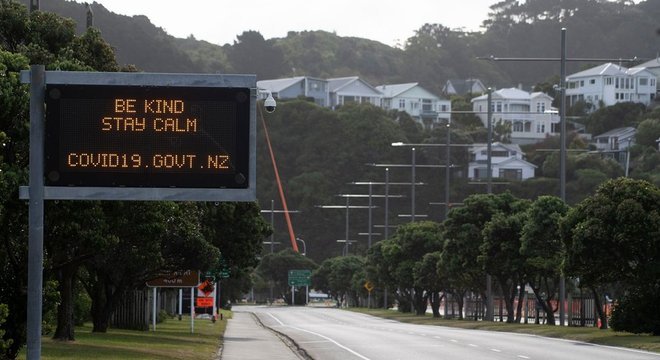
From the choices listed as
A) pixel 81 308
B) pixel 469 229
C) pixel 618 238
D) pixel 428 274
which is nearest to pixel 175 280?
pixel 81 308

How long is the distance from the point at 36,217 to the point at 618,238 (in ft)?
97.1

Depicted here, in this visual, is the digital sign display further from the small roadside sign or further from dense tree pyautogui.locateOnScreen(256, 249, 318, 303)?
dense tree pyautogui.locateOnScreen(256, 249, 318, 303)

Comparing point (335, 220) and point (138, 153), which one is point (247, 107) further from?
point (335, 220)

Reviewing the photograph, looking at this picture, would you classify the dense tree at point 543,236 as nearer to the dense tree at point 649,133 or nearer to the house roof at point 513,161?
the dense tree at point 649,133

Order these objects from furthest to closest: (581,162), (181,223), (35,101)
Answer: (581,162), (181,223), (35,101)

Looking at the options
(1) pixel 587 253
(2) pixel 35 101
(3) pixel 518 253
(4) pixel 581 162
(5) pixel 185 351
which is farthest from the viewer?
(4) pixel 581 162

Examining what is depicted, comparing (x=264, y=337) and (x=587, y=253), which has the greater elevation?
(x=587, y=253)

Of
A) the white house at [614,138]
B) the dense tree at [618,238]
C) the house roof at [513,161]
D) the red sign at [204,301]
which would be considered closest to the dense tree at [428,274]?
the red sign at [204,301]

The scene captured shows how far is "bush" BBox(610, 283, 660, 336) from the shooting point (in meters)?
47.1

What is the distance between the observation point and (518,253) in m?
64.2

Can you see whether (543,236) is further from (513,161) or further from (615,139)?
(615,139)

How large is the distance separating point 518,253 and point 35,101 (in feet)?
153

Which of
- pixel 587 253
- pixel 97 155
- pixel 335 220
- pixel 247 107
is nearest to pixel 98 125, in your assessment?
pixel 97 155

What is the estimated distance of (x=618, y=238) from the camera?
150 feet
